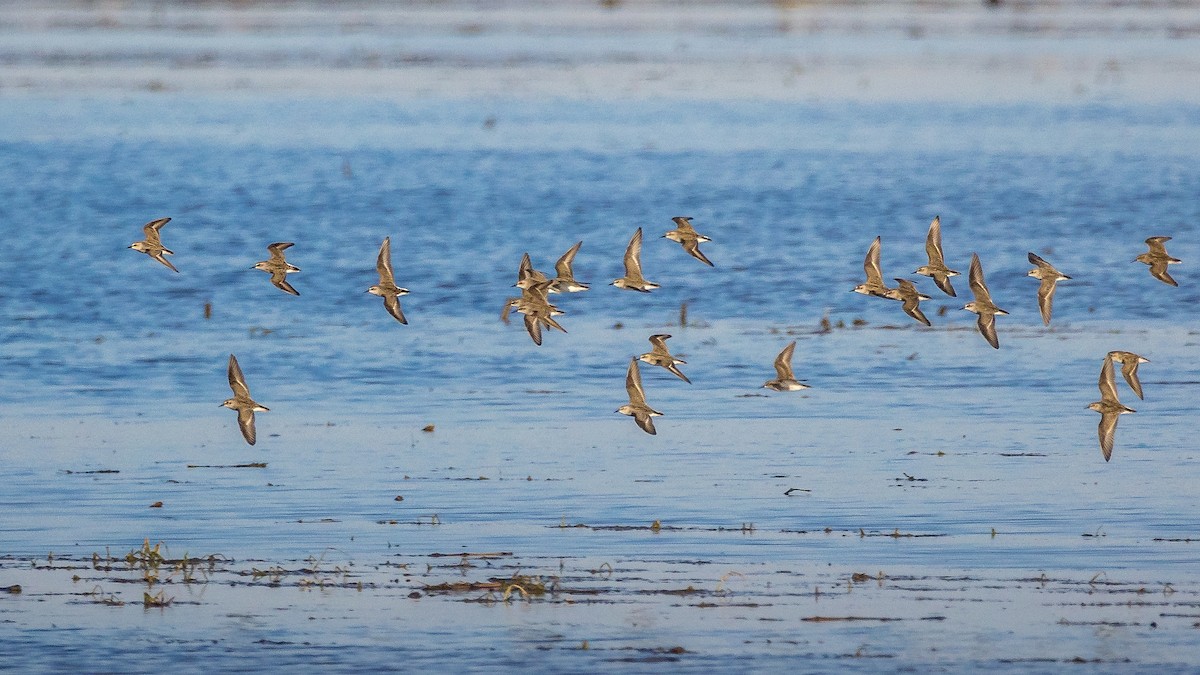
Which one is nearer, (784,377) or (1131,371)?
(1131,371)

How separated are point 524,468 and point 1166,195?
86.4 feet

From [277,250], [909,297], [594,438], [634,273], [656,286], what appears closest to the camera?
[656,286]

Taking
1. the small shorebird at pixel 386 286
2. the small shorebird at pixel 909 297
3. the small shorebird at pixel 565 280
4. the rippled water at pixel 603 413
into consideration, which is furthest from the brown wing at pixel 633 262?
the small shorebird at pixel 909 297

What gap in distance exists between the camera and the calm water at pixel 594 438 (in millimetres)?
13969

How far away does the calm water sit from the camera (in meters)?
14.0

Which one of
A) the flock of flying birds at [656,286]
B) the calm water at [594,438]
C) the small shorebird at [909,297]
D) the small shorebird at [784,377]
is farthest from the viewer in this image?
the small shorebird at [909,297]

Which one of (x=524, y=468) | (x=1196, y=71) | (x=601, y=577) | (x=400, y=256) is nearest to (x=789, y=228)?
(x=400, y=256)

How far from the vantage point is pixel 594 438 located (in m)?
20.3

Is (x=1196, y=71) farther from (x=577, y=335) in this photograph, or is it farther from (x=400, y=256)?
(x=577, y=335)

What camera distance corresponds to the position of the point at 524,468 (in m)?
18.9

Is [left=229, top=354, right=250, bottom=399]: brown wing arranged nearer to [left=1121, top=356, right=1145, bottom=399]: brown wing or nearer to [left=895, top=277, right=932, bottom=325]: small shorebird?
[left=895, top=277, right=932, bottom=325]: small shorebird

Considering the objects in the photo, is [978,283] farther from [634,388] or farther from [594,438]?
[594,438]

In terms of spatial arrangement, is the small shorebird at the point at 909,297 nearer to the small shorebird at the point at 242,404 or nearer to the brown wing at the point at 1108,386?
the brown wing at the point at 1108,386

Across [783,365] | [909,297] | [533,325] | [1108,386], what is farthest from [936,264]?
[533,325]
